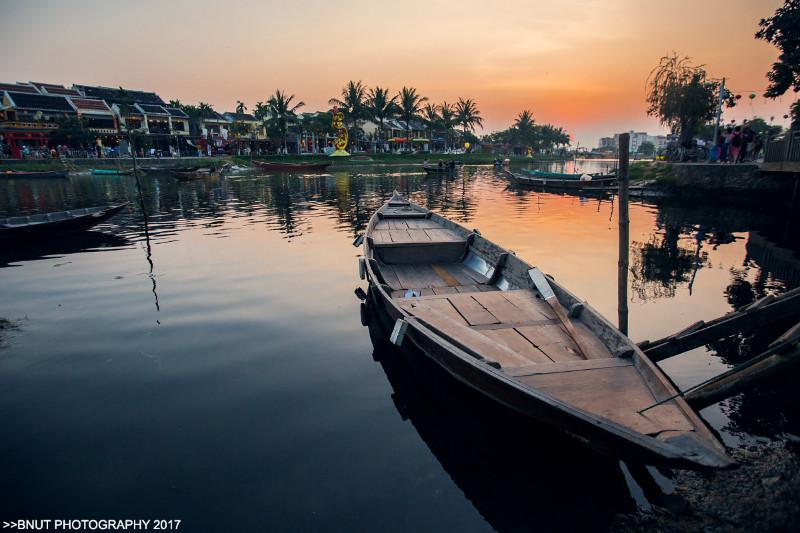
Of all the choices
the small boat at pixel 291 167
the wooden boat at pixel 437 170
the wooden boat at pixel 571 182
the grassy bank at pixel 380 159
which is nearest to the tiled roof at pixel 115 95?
the grassy bank at pixel 380 159

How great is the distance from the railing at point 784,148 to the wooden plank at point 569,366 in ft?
57.1

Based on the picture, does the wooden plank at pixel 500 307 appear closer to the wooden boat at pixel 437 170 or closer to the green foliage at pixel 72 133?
the wooden boat at pixel 437 170

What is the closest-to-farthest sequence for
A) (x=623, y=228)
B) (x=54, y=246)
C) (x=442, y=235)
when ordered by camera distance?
(x=623, y=228) < (x=442, y=235) < (x=54, y=246)

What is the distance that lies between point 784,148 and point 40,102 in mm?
72117

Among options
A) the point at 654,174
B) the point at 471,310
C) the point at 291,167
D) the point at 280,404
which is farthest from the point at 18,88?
the point at 654,174

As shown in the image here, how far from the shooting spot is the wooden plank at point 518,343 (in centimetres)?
453

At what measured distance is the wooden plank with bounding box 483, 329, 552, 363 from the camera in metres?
4.53

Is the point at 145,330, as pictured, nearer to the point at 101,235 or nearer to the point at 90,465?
the point at 90,465

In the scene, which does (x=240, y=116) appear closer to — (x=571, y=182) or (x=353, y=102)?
(x=353, y=102)

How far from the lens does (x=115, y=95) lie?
6269cm

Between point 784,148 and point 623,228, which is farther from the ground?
point 784,148

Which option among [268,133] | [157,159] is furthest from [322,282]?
[268,133]

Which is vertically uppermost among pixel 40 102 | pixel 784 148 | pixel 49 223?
pixel 40 102

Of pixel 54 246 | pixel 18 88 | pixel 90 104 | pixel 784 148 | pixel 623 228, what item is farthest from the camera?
pixel 90 104
